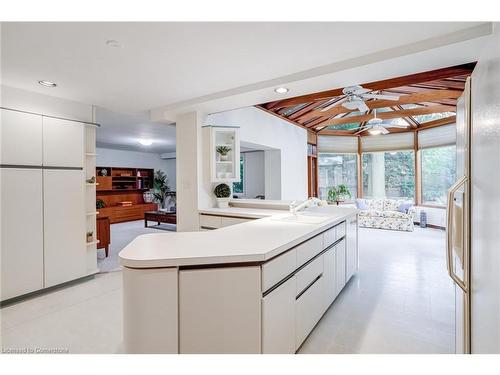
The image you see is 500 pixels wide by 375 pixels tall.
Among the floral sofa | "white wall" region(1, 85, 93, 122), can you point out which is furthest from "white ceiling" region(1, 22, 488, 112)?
the floral sofa

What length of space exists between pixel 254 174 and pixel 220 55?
477 centimetres

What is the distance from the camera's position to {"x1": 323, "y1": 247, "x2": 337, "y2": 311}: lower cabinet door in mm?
2369

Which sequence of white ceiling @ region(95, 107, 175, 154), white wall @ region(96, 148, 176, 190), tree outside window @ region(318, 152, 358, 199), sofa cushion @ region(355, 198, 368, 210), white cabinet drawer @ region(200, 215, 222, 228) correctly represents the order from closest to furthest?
1. white cabinet drawer @ region(200, 215, 222, 228)
2. white ceiling @ region(95, 107, 175, 154)
3. sofa cushion @ region(355, 198, 368, 210)
4. white wall @ region(96, 148, 176, 190)
5. tree outside window @ region(318, 152, 358, 199)

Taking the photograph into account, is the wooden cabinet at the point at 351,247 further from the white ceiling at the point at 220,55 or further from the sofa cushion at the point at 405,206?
the sofa cushion at the point at 405,206

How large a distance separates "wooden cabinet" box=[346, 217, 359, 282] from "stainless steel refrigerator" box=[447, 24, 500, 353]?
1523mm

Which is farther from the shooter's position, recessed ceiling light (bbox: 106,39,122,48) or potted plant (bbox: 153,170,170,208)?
potted plant (bbox: 153,170,170,208)

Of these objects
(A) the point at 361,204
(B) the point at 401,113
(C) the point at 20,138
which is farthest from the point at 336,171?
(C) the point at 20,138

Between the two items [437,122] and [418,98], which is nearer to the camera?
[418,98]

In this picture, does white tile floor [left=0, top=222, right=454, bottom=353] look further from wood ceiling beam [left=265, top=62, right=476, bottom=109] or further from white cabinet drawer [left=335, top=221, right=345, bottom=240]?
wood ceiling beam [left=265, top=62, right=476, bottom=109]

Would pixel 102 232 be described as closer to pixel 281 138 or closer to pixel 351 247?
pixel 351 247

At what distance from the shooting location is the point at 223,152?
3943 millimetres

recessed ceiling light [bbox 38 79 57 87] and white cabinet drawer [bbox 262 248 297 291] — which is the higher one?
recessed ceiling light [bbox 38 79 57 87]

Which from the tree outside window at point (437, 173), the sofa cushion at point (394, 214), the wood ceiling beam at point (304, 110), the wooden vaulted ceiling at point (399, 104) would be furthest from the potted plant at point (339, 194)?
the wood ceiling beam at point (304, 110)
